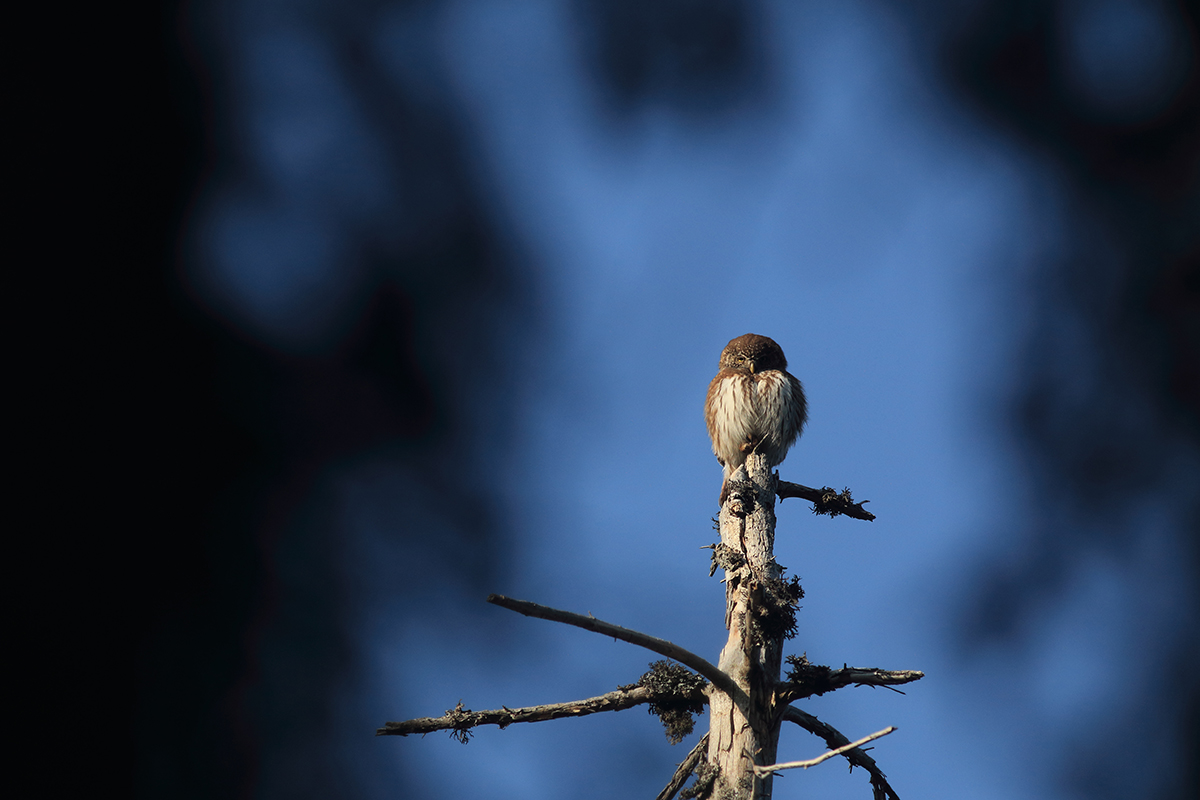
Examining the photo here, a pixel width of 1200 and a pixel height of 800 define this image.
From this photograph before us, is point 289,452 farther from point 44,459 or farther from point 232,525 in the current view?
point 44,459

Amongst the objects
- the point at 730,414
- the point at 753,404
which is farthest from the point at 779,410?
the point at 730,414

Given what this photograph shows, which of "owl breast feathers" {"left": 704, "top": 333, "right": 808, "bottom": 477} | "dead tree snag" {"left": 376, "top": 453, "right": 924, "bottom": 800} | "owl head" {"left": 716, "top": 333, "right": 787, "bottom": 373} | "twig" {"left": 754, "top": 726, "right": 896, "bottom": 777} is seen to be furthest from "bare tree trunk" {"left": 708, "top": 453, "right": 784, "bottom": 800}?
"owl head" {"left": 716, "top": 333, "right": 787, "bottom": 373}

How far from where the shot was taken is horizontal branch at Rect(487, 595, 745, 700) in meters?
2.63

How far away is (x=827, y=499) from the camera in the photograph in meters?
4.37

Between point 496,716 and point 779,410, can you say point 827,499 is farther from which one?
point 496,716

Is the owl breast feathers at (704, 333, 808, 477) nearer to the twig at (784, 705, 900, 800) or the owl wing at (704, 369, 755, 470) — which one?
the owl wing at (704, 369, 755, 470)

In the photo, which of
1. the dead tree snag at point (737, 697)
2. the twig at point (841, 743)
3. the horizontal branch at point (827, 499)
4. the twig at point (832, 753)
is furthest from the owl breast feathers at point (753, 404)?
the twig at point (832, 753)

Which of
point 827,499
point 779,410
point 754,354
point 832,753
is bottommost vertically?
point 832,753

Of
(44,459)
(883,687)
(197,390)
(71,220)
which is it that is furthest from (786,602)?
(71,220)

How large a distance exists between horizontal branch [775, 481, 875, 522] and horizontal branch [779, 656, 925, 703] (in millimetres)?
1012

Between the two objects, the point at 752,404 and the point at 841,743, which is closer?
the point at 841,743

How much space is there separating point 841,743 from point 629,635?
122 cm

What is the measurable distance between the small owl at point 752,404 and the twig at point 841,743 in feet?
5.23

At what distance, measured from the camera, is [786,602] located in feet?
11.7
